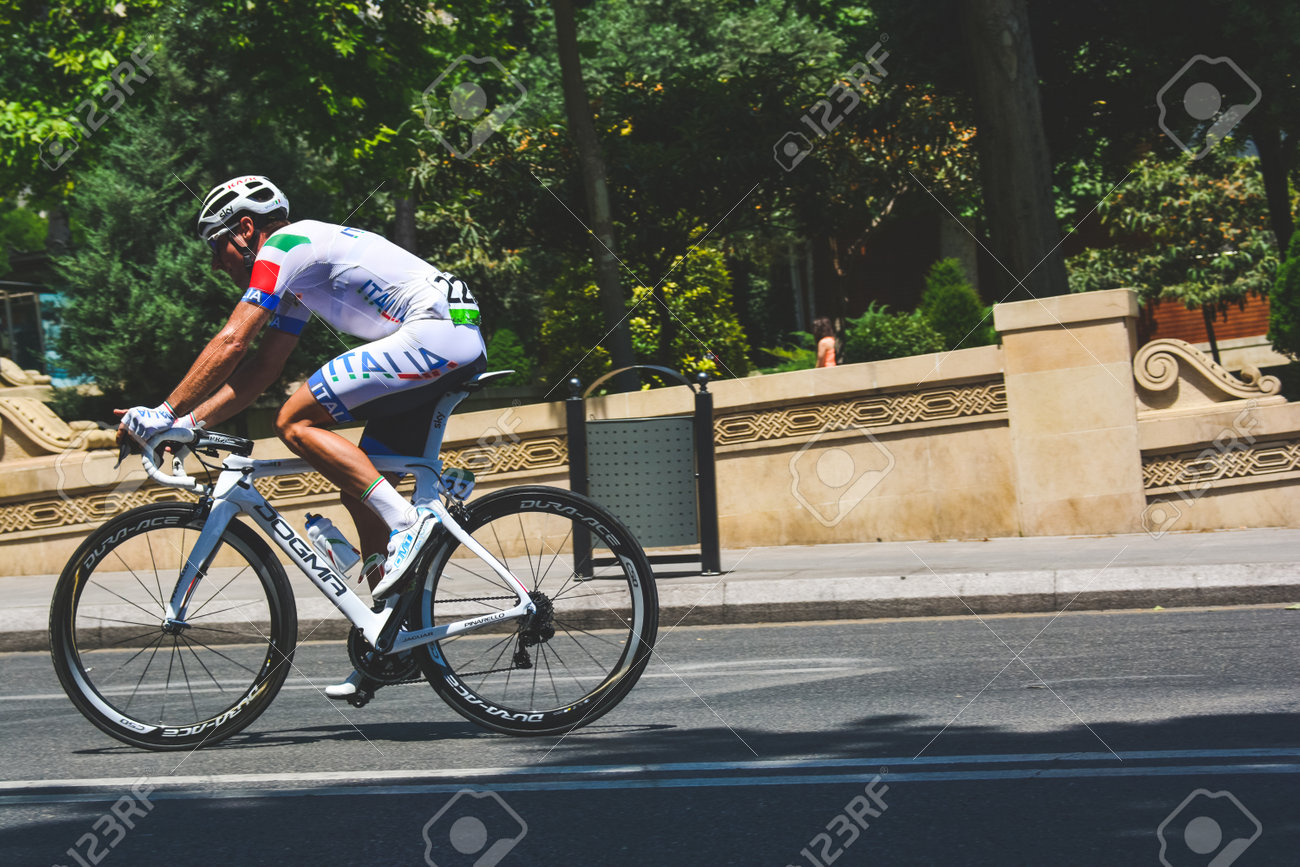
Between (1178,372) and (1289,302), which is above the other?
(1289,302)

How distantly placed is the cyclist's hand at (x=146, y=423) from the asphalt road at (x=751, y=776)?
43.3 inches

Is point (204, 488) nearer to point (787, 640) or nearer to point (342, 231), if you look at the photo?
point (342, 231)

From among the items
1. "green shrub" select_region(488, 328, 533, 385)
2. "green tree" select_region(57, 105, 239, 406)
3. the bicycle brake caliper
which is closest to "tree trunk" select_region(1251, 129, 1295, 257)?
"green shrub" select_region(488, 328, 533, 385)

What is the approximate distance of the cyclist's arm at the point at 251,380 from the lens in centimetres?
450

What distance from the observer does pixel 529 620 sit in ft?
14.8

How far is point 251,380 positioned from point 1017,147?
9701 millimetres

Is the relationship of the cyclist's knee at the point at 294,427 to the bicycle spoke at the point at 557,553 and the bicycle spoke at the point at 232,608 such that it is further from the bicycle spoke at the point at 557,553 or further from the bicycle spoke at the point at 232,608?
the bicycle spoke at the point at 557,553

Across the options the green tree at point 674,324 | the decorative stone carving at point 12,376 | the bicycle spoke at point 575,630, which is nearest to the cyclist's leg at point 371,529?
the bicycle spoke at point 575,630

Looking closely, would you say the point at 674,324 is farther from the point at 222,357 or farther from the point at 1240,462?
the point at 222,357

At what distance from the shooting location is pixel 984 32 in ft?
41.2

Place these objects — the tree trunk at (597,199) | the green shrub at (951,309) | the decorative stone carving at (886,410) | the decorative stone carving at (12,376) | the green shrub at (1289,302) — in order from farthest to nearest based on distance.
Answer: the green shrub at (951,309)
the decorative stone carving at (12,376)
the green shrub at (1289,302)
the tree trunk at (597,199)
the decorative stone carving at (886,410)

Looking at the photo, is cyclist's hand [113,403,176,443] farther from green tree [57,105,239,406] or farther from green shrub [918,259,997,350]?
green shrub [918,259,997,350]

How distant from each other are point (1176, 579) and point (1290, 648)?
6.29ft

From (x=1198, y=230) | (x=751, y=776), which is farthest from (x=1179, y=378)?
(x=1198, y=230)
